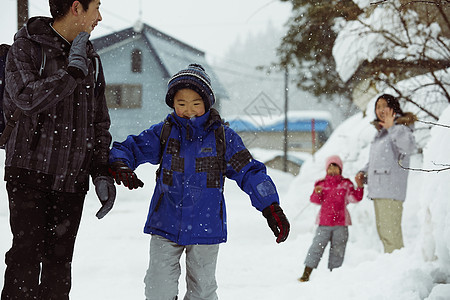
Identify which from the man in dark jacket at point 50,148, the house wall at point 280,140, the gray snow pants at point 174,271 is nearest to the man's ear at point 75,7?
the man in dark jacket at point 50,148

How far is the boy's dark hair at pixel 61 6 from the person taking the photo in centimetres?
250

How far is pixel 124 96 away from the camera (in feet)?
81.5

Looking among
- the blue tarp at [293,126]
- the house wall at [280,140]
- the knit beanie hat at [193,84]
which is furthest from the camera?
the house wall at [280,140]

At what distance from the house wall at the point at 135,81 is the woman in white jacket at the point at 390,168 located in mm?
19618

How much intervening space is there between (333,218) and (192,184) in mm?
2783

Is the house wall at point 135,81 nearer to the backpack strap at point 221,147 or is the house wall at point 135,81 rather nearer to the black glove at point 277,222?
the backpack strap at point 221,147

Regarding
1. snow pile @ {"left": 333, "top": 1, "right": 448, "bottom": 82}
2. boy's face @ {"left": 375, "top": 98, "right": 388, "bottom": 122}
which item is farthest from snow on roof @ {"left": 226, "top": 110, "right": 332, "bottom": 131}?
boy's face @ {"left": 375, "top": 98, "right": 388, "bottom": 122}

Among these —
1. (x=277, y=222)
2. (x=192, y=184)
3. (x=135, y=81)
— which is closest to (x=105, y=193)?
(x=192, y=184)

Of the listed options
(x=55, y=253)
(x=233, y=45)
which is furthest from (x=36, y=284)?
(x=233, y=45)

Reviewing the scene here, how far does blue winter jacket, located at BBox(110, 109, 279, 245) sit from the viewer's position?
8.77 ft

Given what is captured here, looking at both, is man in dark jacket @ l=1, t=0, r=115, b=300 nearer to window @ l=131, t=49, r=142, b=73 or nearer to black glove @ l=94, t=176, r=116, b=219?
black glove @ l=94, t=176, r=116, b=219

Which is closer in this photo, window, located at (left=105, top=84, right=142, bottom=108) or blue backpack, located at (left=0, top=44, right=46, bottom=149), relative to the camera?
blue backpack, located at (left=0, top=44, right=46, bottom=149)

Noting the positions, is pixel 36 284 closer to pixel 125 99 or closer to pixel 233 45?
pixel 125 99

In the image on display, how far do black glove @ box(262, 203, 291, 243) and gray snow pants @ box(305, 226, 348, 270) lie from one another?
2.52 metres
